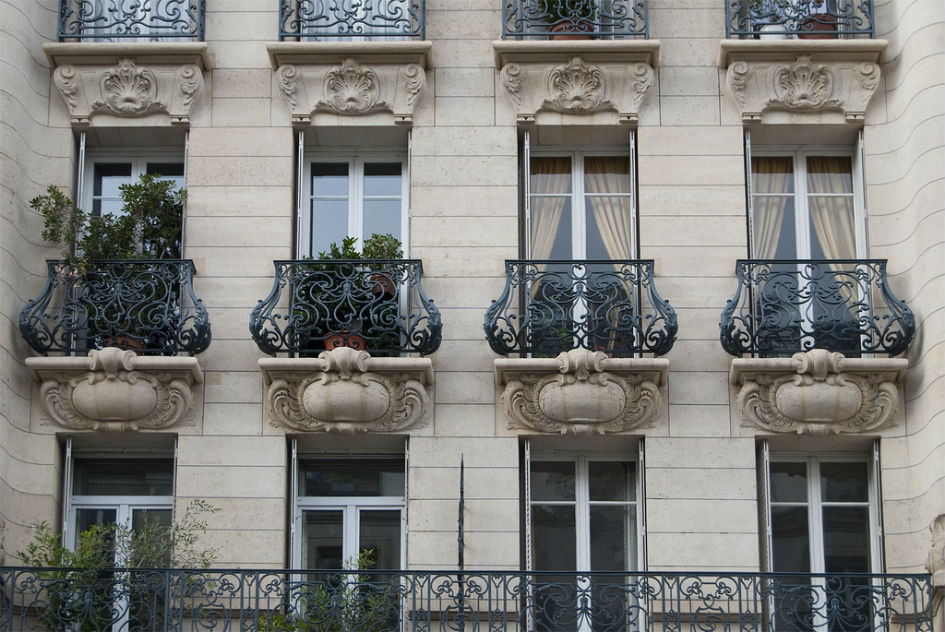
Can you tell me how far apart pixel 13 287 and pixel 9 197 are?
81 cm

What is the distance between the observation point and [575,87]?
17.7 meters

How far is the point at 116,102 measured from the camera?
17.7 metres

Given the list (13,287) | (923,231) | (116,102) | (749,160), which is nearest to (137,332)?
(13,287)

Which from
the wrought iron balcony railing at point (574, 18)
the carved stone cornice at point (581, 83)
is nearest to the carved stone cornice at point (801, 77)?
the carved stone cornice at point (581, 83)

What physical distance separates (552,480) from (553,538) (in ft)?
1.73

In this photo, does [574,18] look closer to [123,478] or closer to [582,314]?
[582,314]

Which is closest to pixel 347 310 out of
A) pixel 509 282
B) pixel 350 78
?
pixel 509 282

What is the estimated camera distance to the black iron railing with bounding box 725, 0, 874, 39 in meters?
17.9

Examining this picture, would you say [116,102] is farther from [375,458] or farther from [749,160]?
[749,160]

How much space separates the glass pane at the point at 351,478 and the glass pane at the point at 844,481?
3.77 m

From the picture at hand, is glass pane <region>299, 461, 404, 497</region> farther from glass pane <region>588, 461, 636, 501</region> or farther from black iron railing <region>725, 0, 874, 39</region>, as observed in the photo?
black iron railing <region>725, 0, 874, 39</region>

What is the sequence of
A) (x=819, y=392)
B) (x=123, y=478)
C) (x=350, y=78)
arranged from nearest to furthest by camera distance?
(x=819, y=392)
(x=123, y=478)
(x=350, y=78)

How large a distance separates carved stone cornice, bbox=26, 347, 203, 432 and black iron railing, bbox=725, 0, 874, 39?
19.6ft

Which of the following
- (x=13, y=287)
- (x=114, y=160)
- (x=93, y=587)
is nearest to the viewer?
(x=93, y=587)
